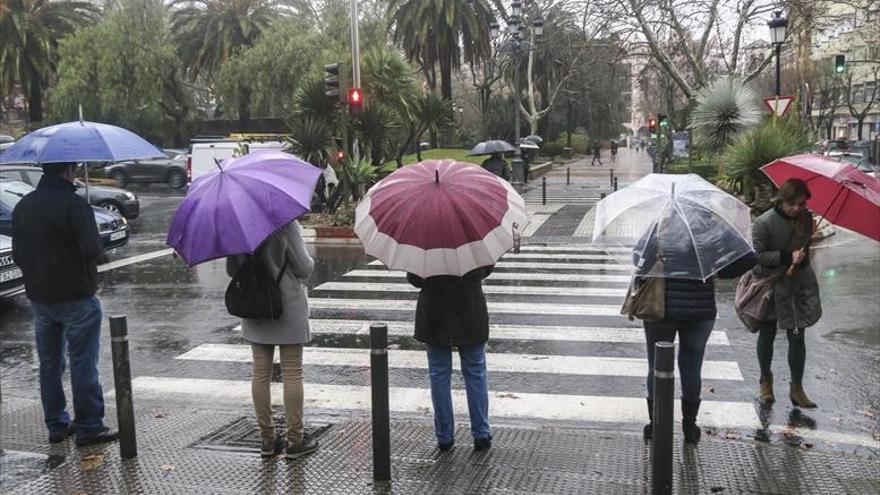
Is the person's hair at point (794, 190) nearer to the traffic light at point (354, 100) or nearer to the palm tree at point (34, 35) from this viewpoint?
the traffic light at point (354, 100)

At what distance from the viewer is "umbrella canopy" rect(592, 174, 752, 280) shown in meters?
5.08

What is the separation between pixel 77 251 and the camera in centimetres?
549

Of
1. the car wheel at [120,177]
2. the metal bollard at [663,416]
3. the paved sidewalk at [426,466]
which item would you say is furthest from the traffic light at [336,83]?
the car wheel at [120,177]

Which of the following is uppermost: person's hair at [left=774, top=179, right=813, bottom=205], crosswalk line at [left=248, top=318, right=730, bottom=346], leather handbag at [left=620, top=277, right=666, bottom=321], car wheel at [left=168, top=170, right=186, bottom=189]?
person's hair at [left=774, top=179, right=813, bottom=205]

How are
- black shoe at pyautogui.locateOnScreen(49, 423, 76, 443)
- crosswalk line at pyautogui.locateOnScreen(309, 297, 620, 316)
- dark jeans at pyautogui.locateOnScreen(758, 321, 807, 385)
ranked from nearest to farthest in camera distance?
1. black shoe at pyautogui.locateOnScreen(49, 423, 76, 443)
2. dark jeans at pyautogui.locateOnScreen(758, 321, 807, 385)
3. crosswalk line at pyautogui.locateOnScreen(309, 297, 620, 316)

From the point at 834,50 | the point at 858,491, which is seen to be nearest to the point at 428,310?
the point at 858,491

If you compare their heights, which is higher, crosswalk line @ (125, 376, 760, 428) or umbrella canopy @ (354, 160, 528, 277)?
umbrella canopy @ (354, 160, 528, 277)

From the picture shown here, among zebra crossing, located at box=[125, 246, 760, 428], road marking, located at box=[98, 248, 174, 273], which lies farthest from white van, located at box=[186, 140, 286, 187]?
zebra crossing, located at box=[125, 246, 760, 428]

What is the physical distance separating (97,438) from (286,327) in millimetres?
1802

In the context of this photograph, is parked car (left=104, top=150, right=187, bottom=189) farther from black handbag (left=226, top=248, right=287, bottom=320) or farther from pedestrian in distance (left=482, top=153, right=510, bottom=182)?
black handbag (left=226, top=248, right=287, bottom=320)

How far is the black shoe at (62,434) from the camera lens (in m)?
5.82

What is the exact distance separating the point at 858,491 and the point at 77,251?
204 inches

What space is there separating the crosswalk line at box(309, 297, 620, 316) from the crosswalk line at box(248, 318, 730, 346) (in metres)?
0.77

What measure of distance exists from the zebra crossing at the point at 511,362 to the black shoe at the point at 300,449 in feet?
3.55
